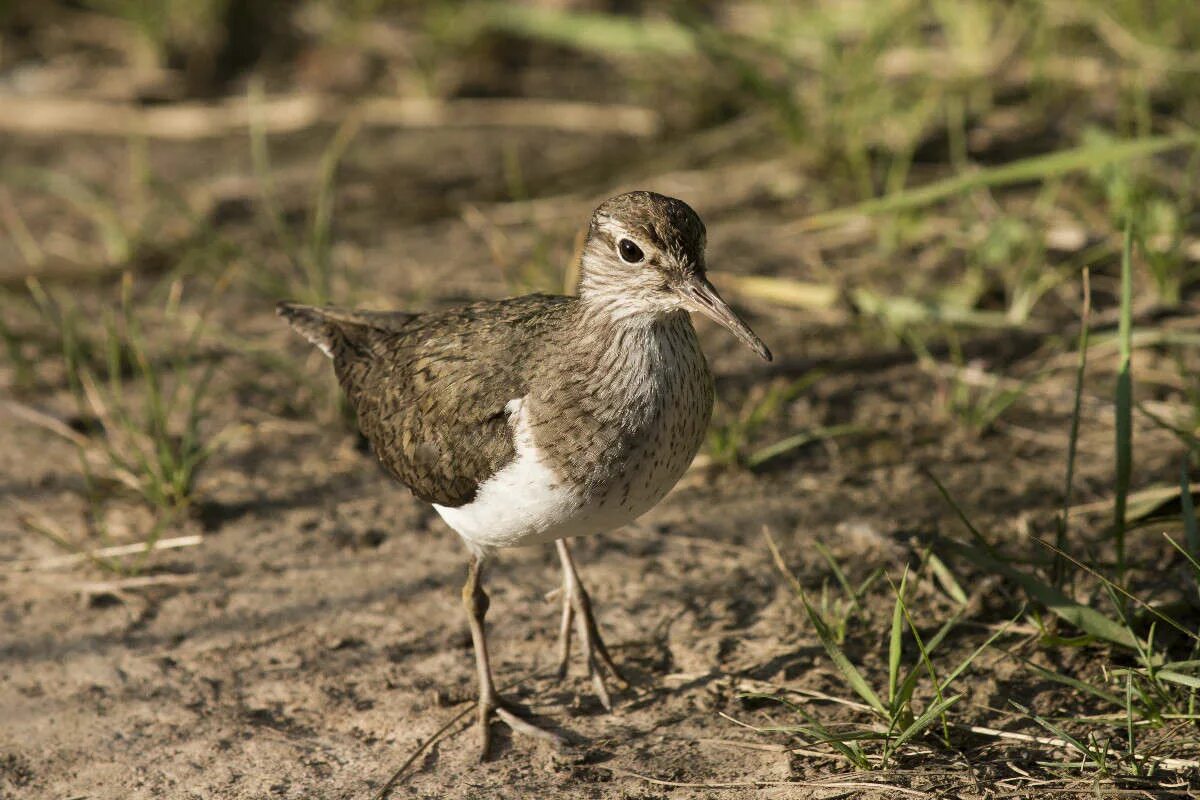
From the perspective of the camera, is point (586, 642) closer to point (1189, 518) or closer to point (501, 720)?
point (501, 720)

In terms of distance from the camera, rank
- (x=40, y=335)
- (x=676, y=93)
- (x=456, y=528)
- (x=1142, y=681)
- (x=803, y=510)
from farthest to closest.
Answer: (x=676, y=93) → (x=40, y=335) → (x=803, y=510) → (x=456, y=528) → (x=1142, y=681)

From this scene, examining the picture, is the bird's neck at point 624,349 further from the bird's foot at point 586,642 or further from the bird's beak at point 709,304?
the bird's foot at point 586,642

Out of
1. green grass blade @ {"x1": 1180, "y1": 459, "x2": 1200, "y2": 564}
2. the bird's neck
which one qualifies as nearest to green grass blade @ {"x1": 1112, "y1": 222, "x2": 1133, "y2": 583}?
green grass blade @ {"x1": 1180, "y1": 459, "x2": 1200, "y2": 564}

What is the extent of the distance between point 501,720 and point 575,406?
1167mm

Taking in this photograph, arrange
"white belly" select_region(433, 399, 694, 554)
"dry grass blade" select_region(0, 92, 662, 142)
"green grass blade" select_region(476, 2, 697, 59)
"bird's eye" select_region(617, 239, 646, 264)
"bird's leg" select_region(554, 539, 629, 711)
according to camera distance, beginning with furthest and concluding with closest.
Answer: "dry grass blade" select_region(0, 92, 662, 142) < "green grass blade" select_region(476, 2, 697, 59) < "bird's leg" select_region(554, 539, 629, 711) < "bird's eye" select_region(617, 239, 646, 264) < "white belly" select_region(433, 399, 694, 554)

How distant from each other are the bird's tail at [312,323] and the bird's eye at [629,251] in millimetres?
1503

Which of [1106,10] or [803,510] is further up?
[1106,10]

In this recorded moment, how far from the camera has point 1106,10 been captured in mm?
8016

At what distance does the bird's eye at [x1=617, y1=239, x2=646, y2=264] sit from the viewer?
4.24m

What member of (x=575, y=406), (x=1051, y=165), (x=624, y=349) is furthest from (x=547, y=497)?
(x=1051, y=165)

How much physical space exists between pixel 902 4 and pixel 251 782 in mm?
6131

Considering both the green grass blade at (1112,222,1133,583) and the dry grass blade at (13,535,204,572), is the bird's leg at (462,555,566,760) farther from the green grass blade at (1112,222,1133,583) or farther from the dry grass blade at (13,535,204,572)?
the green grass blade at (1112,222,1133,583)

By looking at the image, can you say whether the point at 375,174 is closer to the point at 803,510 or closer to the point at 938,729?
the point at 803,510

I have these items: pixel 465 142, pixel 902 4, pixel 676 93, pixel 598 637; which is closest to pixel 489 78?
pixel 465 142
